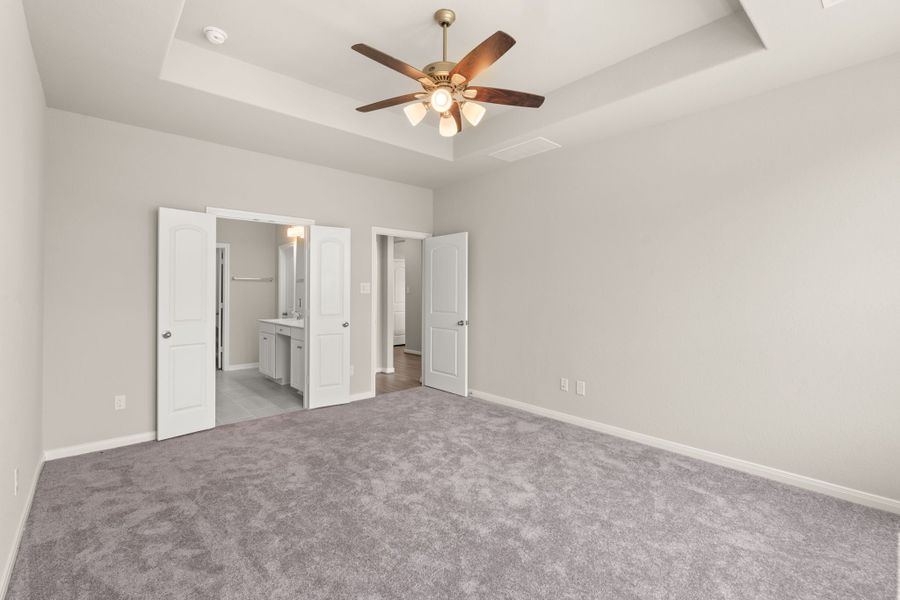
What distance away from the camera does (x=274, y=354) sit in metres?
5.86

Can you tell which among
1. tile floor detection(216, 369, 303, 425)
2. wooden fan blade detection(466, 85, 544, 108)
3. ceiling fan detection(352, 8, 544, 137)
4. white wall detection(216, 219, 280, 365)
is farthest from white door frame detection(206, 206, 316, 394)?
wooden fan blade detection(466, 85, 544, 108)

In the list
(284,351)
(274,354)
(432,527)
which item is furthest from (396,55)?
(274,354)

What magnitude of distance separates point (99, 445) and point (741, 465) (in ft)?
16.3

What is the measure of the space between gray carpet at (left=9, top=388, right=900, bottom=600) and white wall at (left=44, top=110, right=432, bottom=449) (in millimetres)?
421

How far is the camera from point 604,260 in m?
3.97

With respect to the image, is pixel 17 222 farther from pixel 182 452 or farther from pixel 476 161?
pixel 476 161

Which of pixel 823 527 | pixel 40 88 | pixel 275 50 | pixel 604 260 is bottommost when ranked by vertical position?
pixel 823 527

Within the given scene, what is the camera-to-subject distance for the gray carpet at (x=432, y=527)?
1868 millimetres

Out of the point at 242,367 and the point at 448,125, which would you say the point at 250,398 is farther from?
the point at 448,125

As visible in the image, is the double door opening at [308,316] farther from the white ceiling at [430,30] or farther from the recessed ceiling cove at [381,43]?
the white ceiling at [430,30]

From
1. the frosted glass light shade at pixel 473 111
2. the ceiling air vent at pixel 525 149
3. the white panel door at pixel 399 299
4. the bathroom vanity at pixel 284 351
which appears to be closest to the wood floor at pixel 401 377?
the bathroom vanity at pixel 284 351

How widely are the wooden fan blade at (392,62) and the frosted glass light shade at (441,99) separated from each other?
0.24 feet

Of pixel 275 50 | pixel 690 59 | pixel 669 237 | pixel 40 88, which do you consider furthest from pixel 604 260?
pixel 40 88

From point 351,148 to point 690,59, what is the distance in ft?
9.59
